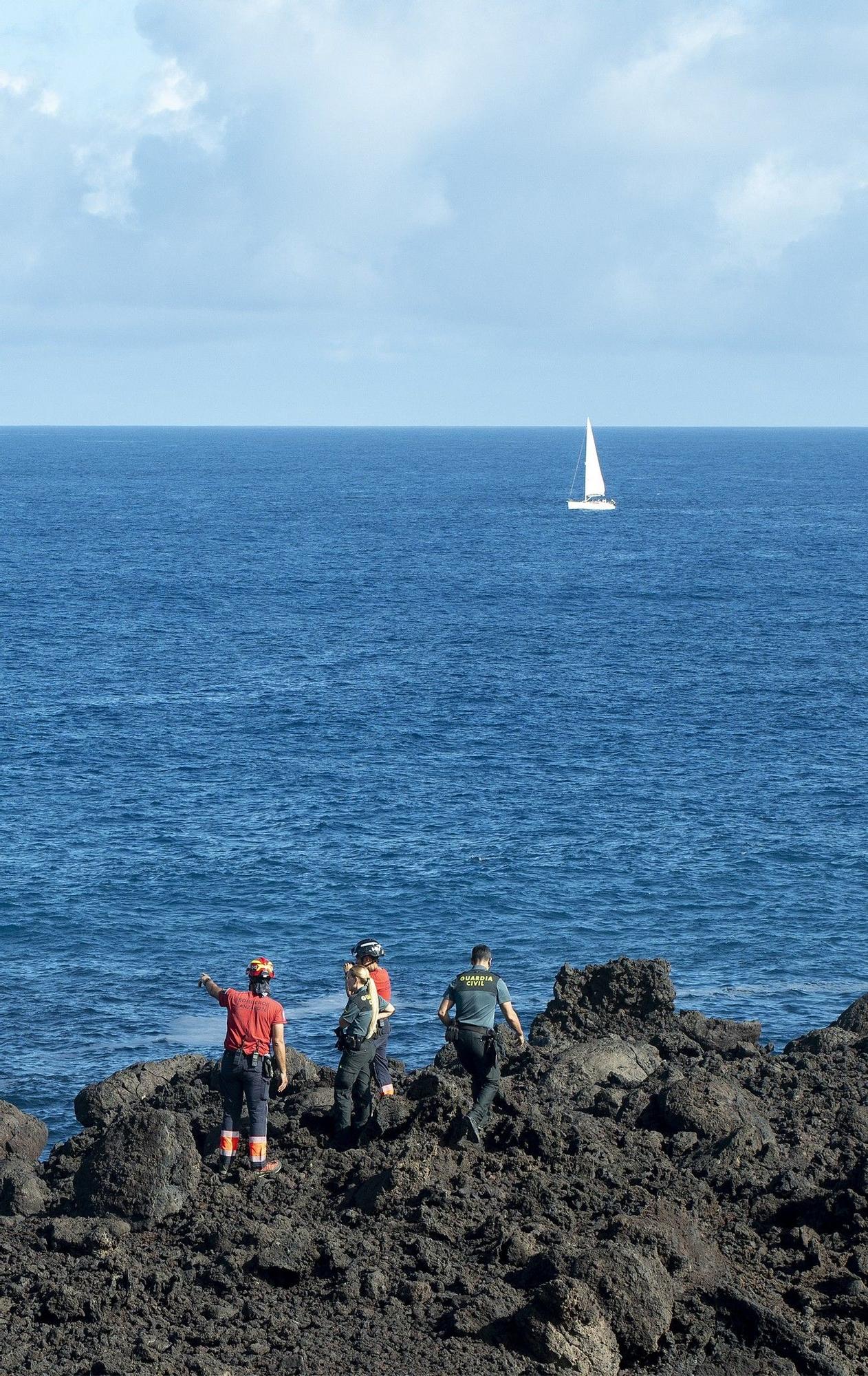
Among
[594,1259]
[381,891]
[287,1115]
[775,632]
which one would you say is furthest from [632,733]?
[594,1259]

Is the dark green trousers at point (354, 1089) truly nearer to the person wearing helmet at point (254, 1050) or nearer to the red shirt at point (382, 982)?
the red shirt at point (382, 982)

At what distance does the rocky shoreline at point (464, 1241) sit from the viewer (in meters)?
15.7

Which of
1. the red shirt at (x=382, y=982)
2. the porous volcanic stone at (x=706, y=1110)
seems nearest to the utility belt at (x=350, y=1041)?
the red shirt at (x=382, y=982)

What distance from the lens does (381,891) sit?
49.2 m

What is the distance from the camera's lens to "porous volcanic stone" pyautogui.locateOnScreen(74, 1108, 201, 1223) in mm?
18844

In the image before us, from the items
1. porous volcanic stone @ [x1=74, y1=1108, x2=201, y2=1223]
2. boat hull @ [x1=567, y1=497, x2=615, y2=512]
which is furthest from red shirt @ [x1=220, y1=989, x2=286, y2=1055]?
boat hull @ [x1=567, y1=497, x2=615, y2=512]

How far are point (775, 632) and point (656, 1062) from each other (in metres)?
75.5

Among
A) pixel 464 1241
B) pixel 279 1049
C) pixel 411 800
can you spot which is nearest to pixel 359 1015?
pixel 279 1049

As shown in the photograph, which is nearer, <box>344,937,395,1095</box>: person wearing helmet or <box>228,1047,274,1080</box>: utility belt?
<box>228,1047,274,1080</box>: utility belt

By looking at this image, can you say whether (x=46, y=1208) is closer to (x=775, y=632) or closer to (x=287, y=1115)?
(x=287, y=1115)

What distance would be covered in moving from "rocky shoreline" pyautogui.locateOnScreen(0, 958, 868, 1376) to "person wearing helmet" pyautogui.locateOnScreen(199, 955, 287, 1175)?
61 centimetres

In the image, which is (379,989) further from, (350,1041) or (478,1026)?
(478,1026)

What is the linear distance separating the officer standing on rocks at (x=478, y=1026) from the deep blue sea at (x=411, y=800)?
1591 cm

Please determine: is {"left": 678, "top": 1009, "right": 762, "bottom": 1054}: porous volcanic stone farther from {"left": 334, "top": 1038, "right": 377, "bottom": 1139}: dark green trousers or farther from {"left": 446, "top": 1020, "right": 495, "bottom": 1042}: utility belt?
{"left": 334, "top": 1038, "right": 377, "bottom": 1139}: dark green trousers
